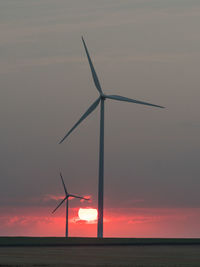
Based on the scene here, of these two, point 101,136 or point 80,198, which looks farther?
point 80,198

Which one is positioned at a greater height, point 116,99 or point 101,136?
point 116,99
